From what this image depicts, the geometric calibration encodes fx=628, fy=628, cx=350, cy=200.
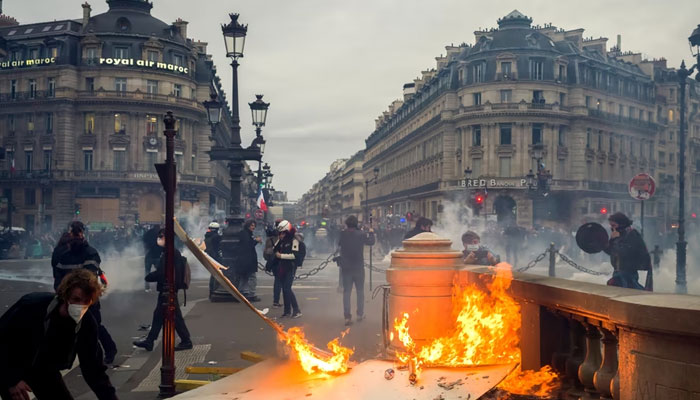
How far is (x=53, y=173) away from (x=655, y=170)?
60.3 meters

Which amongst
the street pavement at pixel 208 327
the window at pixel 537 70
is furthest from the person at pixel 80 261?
the window at pixel 537 70

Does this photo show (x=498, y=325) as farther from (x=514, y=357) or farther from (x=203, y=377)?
(x=203, y=377)

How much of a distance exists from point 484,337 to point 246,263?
8.02 metres

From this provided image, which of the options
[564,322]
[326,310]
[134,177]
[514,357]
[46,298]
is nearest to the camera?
[46,298]

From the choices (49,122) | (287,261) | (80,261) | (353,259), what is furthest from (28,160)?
(80,261)

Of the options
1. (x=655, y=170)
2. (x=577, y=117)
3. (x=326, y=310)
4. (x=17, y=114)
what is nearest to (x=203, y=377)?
(x=326, y=310)

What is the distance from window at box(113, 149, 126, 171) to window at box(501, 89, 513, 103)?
1322 inches

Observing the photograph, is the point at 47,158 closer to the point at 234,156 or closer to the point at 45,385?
the point at 234,156

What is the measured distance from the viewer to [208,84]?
6153cm

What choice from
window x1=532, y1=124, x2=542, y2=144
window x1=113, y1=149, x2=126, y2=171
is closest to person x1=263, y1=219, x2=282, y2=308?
window x1=532, y1=124, x2=542, y2=144

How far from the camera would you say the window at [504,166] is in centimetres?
5441

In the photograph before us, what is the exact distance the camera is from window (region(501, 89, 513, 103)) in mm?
53938

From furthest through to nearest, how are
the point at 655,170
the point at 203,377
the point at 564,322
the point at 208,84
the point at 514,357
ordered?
the point at 655,170
the point at 208,84
the point at 203,377
the point at 514,357
the point at 564,322

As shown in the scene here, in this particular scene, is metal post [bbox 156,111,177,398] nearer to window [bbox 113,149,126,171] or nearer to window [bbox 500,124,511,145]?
window [bbox 500,124,511,145]
